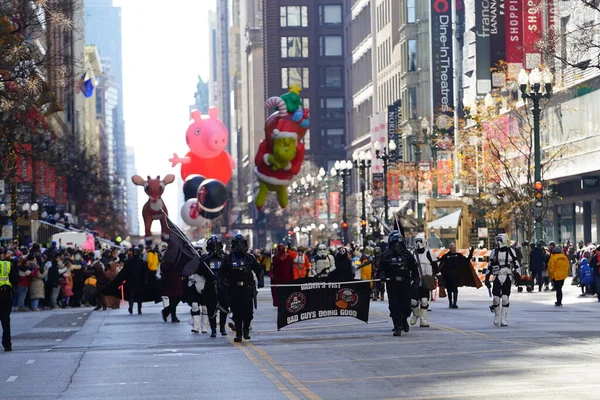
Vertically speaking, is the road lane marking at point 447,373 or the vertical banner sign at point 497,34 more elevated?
the vertical banner sign at point 497,34

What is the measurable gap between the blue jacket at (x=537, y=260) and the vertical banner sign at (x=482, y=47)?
23453 mm

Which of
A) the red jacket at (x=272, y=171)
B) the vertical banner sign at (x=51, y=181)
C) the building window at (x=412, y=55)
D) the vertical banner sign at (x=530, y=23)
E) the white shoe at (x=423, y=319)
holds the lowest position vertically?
the white shoe at (x=423, y=319)

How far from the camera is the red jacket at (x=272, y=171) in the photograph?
82375mm

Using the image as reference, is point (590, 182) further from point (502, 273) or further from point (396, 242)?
point (396, 242)

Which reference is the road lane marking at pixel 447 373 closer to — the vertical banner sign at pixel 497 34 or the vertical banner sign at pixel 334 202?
the vertical banner sign at pixel 497 34

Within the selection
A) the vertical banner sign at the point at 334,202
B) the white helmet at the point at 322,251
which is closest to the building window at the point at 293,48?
the vertical banner sign at the point at 334,202

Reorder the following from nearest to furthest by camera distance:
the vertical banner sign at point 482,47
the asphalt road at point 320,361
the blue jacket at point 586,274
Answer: the asphalt road at point 320,361 → the blue jacket at point 586,274 → the vertical banner sign at point 482,47

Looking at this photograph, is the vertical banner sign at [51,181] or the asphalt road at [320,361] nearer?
the asphalt road at [320,361]

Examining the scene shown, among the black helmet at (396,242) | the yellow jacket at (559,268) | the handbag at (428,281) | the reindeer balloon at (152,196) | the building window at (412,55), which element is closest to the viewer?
the black helmet at (396,242)

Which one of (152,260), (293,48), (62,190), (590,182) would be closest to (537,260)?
(590,182)

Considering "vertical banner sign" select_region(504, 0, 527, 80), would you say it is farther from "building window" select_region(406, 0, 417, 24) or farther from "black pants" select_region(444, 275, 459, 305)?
"building window" select_region(406, 0, 417, 24)

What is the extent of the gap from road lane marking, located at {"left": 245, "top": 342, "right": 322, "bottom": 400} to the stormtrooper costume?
5.81 metres

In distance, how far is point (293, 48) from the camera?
191625mm

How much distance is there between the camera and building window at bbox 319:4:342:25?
7520 inches
